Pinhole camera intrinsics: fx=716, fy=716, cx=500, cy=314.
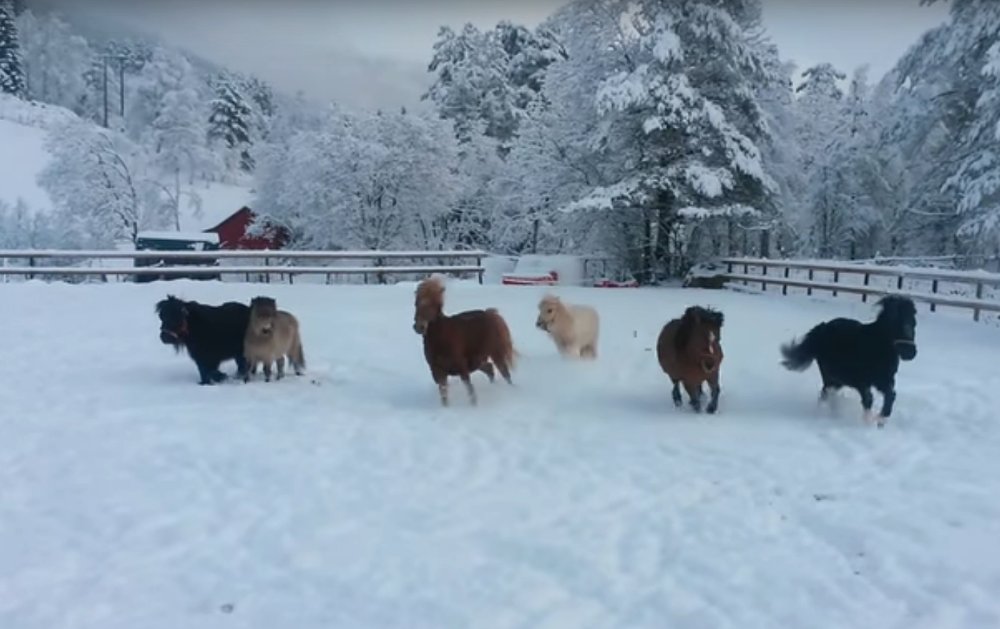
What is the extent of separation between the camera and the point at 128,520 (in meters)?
3.93

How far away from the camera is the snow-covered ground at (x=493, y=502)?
3111mm

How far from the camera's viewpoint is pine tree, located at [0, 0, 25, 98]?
60.8 m

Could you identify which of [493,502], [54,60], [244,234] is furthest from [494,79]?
[54,60]

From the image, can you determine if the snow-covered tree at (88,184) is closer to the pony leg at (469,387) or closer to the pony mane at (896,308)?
the pony leg at (469,387)

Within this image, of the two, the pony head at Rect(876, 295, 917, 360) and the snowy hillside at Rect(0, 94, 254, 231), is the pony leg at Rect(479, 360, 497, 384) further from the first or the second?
the snowy hillside at Rect(0, 94, 254, 231)

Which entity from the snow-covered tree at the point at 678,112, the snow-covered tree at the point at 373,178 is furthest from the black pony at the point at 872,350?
the snow-covered tree at the point at 373,178

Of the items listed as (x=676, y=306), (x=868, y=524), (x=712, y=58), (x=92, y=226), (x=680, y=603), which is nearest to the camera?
A: (x=680, y=603)

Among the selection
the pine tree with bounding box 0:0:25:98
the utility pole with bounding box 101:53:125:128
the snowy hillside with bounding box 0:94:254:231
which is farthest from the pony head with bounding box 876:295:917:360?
the utility pole with bounding box 101:53:125:128

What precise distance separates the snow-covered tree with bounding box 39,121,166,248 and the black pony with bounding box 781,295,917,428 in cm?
3291

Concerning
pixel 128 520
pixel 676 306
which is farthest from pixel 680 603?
pixel 676 306

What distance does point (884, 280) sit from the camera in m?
19.1

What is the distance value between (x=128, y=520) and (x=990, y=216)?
14.9 metres

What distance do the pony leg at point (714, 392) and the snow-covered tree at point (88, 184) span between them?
32225 mm

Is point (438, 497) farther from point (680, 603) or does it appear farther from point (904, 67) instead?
point (904, 67)
